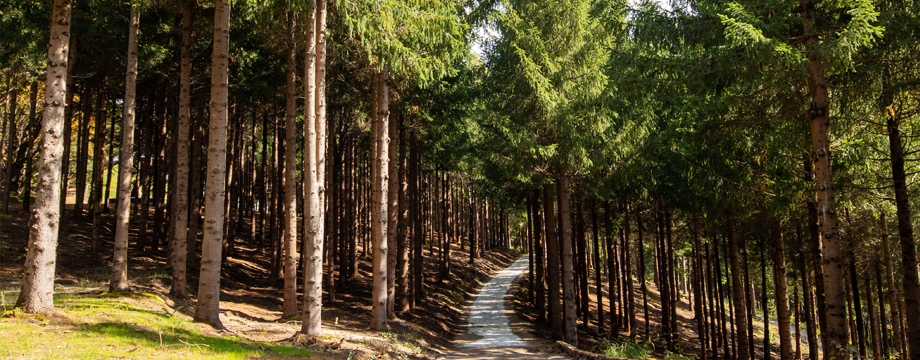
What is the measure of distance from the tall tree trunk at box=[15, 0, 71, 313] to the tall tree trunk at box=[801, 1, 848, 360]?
1220cm

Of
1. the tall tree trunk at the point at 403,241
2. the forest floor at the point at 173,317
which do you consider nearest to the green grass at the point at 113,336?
the forest floor at the point at 173,317

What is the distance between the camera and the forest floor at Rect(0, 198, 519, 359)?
6.64 meters

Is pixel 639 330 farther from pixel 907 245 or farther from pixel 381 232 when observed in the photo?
pixel 381 232

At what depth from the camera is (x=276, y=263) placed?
64.5ft

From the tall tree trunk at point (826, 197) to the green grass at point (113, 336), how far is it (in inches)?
362

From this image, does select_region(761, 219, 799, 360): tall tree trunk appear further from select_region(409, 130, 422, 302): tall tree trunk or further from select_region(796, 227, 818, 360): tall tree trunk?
select_region(409, 130, 422, 302): tall tree trunk

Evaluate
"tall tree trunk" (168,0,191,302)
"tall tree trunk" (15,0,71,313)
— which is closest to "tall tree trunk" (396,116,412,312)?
"tall tree trunk" (168,0,191,302)

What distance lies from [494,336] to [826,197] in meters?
11.2

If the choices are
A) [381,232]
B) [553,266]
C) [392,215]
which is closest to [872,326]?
[553,266]

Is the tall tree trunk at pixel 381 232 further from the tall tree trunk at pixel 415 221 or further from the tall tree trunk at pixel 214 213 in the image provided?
the tall tree trunk at pixel 415 221

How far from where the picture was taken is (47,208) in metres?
7.30

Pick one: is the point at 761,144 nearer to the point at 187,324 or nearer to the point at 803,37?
the point at 803,37

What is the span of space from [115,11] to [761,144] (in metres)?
16.9

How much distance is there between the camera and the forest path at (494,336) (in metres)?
13.4
